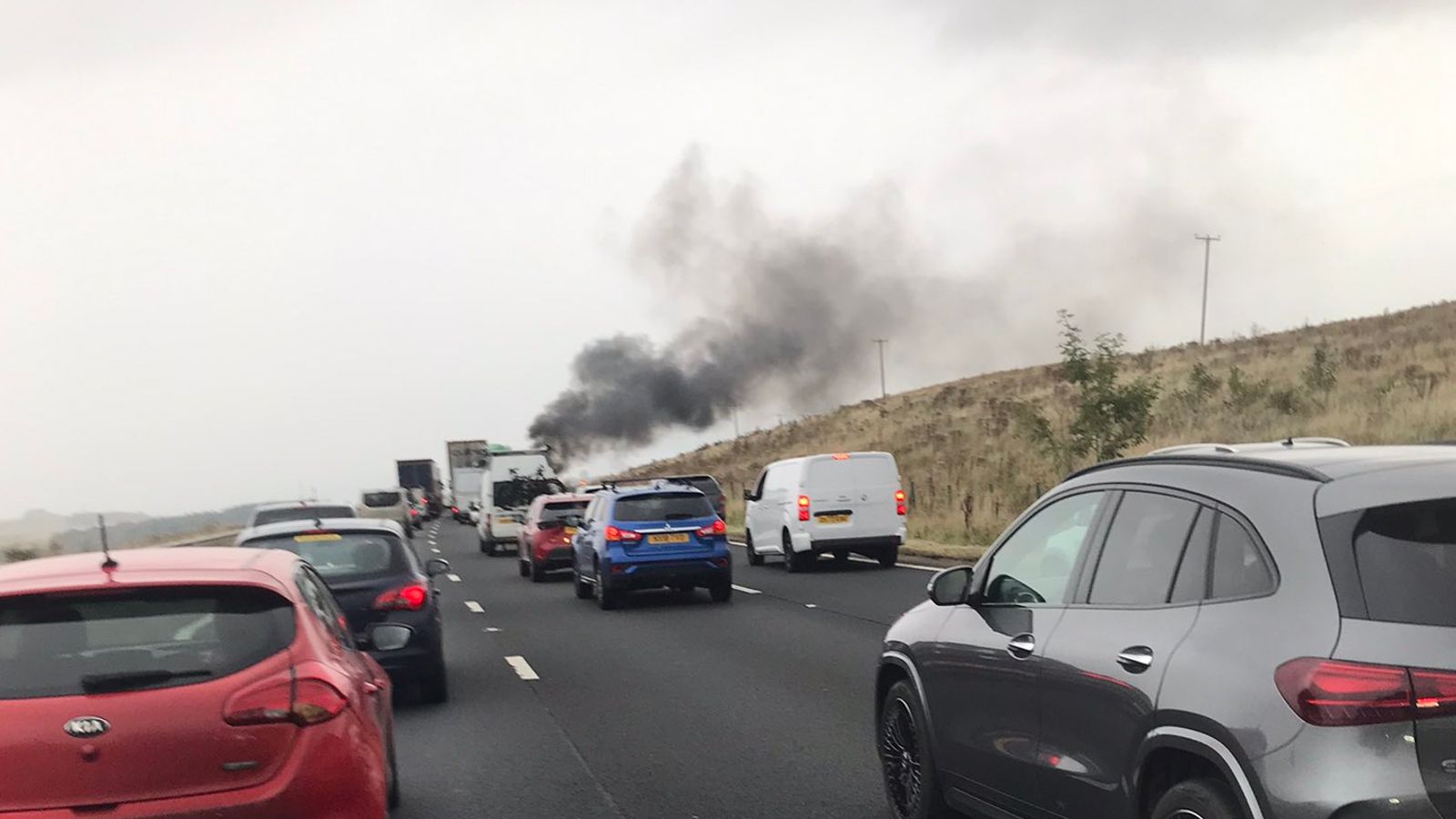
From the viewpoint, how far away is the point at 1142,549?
5.32 meters

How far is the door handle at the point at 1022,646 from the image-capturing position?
18.9 feet

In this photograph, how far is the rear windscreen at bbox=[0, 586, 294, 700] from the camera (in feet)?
17.3

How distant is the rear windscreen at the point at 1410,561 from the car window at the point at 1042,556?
4.69 feet

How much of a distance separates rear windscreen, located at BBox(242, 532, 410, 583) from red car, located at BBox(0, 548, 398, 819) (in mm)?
6452

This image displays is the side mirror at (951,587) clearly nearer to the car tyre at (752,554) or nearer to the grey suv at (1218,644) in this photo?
the grey suv at (1218,644)

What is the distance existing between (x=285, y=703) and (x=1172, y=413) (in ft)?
143

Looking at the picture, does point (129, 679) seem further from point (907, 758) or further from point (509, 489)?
point (509, 489)

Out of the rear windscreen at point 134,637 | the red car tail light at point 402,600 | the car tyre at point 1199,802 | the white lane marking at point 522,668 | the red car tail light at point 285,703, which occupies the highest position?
the rear windscreen at point 134,637

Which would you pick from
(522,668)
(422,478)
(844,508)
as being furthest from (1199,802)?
(422,478)

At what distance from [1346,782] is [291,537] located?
31.7 feet

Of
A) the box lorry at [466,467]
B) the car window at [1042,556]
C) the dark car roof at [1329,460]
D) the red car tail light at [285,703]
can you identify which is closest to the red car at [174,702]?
the red car tail light at [285,703]

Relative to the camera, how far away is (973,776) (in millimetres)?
6336

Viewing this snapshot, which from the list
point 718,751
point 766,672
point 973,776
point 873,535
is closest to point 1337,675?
point 973,776

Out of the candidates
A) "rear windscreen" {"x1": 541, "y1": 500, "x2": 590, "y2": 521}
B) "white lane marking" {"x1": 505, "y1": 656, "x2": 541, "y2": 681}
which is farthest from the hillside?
"white lane marking" {"x1": 505, "y1": 656, "x2": 541, "y2": 681}
